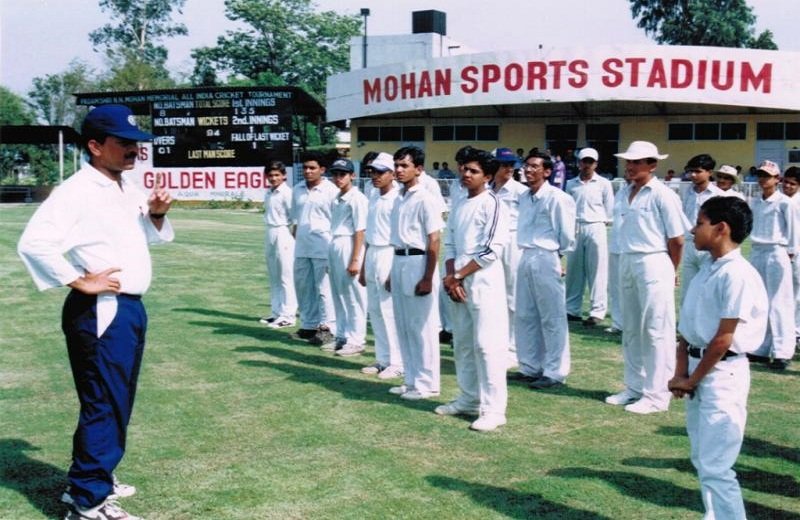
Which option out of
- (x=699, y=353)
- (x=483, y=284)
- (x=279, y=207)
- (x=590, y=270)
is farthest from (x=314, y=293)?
(x=699, y=353)

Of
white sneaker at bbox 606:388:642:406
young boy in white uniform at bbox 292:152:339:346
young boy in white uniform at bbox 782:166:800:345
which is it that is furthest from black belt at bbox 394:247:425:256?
young boy in white uniform at bbox 782:166:800:345

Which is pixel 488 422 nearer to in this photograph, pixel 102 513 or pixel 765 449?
pixel 765 449

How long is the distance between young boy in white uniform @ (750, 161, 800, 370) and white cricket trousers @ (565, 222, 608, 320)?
2545 millimetres

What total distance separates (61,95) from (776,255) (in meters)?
56.9

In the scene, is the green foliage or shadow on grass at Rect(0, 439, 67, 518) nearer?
shadow on grass at Rect(0, 439, 67, 518)

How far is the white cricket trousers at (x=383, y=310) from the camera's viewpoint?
8422 mm

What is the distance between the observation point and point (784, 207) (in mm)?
9055

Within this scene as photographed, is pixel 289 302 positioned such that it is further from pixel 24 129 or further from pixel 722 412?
pixel 24 129

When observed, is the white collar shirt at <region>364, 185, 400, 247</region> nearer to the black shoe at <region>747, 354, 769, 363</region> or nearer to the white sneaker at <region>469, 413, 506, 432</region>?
the white sneaker at <region>469, 413, 506, 432</region>

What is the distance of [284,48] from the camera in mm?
63781

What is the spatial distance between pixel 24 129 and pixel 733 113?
28.7 metres

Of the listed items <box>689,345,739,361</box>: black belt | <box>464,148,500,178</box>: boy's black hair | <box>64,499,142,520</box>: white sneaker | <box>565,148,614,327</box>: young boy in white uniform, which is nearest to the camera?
<box>689,345,739,361</box>: black belt

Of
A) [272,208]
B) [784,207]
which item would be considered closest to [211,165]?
[272,208]

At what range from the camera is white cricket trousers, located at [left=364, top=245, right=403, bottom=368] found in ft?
27.6
